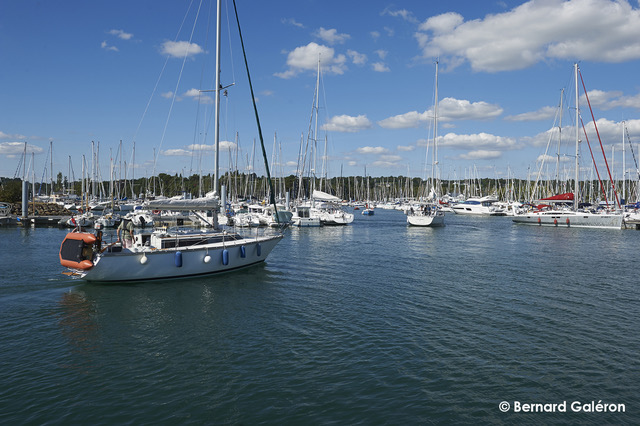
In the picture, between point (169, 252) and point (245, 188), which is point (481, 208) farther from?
point (169, 252)

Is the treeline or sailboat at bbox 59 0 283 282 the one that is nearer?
sailboat at bbox 59 0 283 282

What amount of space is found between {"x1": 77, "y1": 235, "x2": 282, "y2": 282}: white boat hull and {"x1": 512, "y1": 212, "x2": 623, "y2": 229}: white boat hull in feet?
192

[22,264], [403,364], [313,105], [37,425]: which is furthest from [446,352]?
[313,105]

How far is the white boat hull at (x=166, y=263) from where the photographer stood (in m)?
19.9

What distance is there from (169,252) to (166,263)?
580 millimetres

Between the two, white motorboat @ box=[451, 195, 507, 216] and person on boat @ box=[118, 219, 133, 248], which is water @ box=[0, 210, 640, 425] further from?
white motorboat @ box=[451, 195, 507, 216]

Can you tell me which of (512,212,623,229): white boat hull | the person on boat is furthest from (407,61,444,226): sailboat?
the person on boat

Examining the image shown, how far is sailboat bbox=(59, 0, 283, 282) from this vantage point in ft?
63.7

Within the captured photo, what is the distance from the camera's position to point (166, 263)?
2106 cm

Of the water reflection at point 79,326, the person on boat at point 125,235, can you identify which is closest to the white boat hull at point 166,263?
the person on boat at point 125,235

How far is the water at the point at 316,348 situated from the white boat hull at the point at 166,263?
0.62 metres

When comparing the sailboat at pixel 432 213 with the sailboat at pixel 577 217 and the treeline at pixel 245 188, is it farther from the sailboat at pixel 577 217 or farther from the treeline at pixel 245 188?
the sailboat at pixel 577 217

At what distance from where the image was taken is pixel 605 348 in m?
13.0

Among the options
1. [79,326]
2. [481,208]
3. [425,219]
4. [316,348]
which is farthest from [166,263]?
[481,208]
